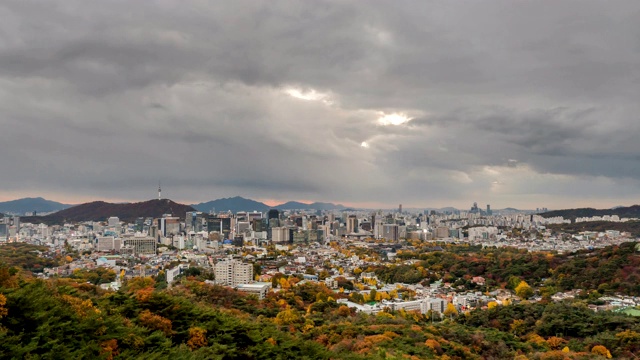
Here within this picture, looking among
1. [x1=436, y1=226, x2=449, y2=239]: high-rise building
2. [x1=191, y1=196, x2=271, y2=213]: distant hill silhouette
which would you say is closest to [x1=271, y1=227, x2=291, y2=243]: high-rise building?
[x1=436, y1=226, x2=449, y2=239]: high-rise building

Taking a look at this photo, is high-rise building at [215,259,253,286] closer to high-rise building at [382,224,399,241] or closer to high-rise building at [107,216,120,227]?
high-rise building at [382,224,399,241]

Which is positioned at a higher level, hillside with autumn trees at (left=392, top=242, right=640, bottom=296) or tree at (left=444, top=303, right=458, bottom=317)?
hillside with autumn trees at (left=392, top=242, right=640, bottom=296)

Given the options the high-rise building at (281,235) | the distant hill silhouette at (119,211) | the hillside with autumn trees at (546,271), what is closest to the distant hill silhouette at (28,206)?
the distant hill silhouette at (119,211)

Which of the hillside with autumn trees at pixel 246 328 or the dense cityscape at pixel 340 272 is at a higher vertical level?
the hillside with autumn trees at pixel 246 328

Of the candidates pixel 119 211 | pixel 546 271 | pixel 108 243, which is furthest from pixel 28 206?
pixel 546 271

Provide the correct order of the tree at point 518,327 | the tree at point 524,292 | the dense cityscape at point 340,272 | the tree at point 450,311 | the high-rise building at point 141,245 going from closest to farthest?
the tree at point 518,327 < the tree at point 450,311 < the dense cityscape at point 340,272 < the tree at point 524,292 < the high-rise building at point 141,245

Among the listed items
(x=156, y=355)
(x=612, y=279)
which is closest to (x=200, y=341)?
(x=156, y=355)

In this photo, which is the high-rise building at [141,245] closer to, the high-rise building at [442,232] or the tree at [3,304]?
the high-rise building at [442,232]
